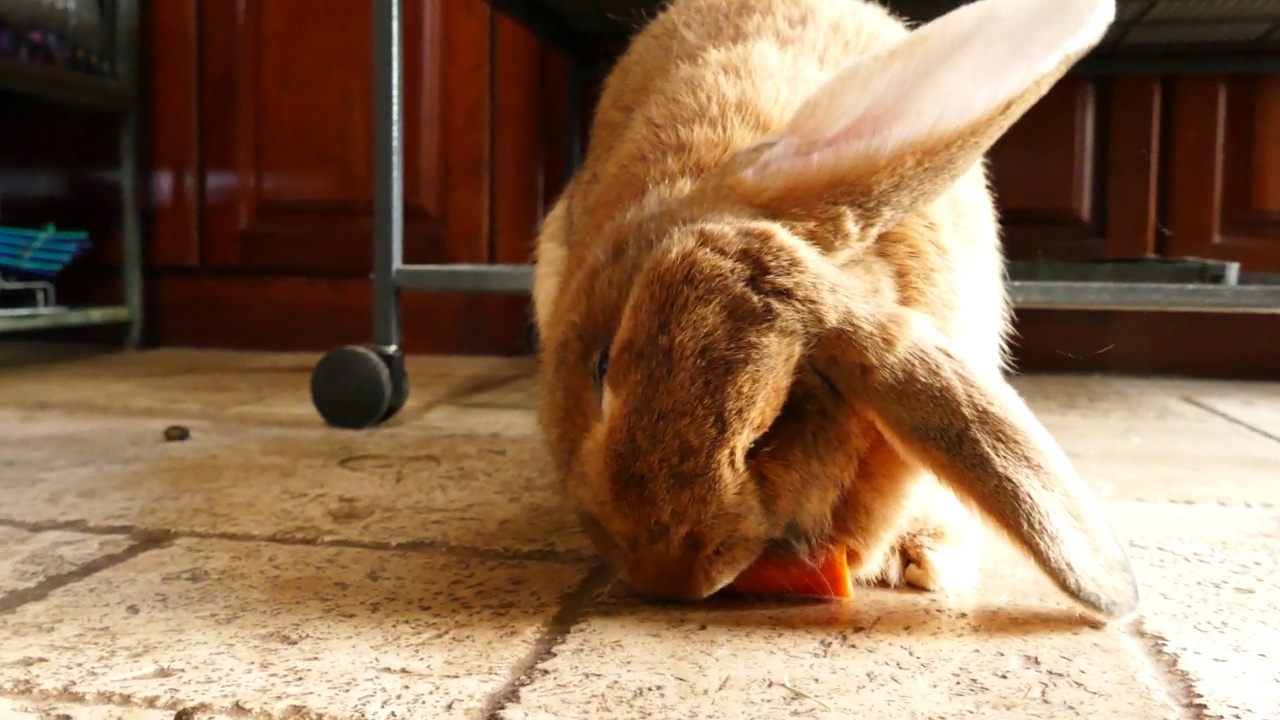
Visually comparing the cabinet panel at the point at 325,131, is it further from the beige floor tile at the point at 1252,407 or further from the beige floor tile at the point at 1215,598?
the beige floor tile at the point at 1215,598

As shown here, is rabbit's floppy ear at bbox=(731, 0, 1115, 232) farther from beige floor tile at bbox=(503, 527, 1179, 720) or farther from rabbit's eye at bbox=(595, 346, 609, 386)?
beige floor tile at bbox=(503, 527, 1179, 720)

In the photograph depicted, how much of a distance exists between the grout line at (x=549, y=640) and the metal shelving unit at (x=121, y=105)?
211cm

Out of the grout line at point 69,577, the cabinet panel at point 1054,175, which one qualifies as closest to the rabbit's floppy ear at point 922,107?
the grout line at point 69,577

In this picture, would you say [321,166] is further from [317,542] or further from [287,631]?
[287,631]

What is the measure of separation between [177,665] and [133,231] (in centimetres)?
248

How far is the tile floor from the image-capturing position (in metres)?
0.72

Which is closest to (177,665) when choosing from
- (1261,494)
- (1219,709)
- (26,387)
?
(1219,709)

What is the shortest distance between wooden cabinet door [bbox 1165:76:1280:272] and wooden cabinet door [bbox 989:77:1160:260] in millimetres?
69

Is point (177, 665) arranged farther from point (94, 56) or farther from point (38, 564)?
point (94, 56)

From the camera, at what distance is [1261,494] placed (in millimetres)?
1391

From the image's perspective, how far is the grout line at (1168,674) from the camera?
72cm

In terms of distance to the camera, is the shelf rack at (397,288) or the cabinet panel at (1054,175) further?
the cabinet panel at (1054,175)

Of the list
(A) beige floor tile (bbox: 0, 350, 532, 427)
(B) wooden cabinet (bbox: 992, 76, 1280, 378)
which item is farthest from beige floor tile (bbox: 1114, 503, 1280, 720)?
(B) wooden cabinet (bbox: 992, 76, 1280, 378)

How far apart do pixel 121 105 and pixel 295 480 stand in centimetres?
195
